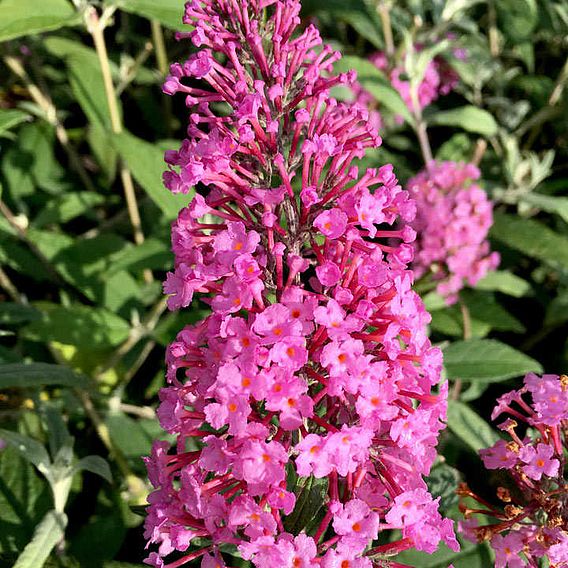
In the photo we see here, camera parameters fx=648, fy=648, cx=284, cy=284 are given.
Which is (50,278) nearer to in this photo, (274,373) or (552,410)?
(274,373)

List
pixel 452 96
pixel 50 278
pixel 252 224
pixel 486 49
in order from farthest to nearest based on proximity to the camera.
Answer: pixel 452 96 → pixel 486 49 → pixel 50 278 → pixel 252 224

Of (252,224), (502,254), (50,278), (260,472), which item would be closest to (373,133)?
(252,224)

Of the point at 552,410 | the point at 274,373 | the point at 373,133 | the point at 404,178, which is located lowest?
the point at 404,178

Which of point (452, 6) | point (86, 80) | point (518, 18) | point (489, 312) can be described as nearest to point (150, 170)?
point (86, 80)

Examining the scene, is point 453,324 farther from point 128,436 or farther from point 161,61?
point 161,61

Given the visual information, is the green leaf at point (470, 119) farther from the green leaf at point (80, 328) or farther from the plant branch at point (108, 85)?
the green leaf at point (80, 328)

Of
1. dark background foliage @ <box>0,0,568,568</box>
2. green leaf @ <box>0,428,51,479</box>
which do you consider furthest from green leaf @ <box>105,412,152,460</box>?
green leaf @ <box>0,428,51,479</box>

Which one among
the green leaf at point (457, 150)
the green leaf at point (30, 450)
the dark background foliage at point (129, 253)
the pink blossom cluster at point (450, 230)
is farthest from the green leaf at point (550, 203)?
the green leaf at point (30, 450)
